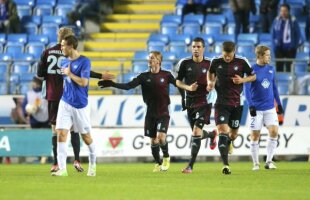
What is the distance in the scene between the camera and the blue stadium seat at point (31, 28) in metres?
28.3

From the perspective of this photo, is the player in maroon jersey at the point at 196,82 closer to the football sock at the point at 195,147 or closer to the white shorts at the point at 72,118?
the football sock at the point at 195,147

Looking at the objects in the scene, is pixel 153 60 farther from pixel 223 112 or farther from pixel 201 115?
pixel 223 112

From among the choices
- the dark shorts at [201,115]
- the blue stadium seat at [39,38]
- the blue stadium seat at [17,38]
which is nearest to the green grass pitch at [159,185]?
the dark shorts at [201,115]

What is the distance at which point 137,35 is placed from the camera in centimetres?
2834

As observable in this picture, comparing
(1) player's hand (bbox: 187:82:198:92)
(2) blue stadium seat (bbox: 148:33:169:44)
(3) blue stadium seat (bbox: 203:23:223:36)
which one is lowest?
(1) player's hand (bbox: 187:82:198:92)

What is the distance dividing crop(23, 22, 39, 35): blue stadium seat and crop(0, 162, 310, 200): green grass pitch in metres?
11.6

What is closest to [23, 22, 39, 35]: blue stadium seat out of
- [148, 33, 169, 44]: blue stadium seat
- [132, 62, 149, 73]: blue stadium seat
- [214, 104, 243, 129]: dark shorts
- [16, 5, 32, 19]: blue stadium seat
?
[16, 5, 32, 19]: blue stadium seat

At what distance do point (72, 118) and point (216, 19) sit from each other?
1263 cm

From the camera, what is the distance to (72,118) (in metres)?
15.2

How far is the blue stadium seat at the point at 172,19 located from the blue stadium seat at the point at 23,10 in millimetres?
4096

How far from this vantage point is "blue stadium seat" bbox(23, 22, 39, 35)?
93.0ft

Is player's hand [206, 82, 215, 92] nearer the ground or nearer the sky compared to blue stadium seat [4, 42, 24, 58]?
nearer the sky

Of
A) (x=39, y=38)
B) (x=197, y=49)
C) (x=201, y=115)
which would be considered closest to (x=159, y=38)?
(x=39, y=38)

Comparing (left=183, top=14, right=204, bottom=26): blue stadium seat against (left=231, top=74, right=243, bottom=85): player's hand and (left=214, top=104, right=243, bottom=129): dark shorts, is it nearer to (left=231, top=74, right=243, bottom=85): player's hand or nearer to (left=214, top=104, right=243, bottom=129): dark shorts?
(left=214, top=104, right=243, bottom=129): dark shorts
